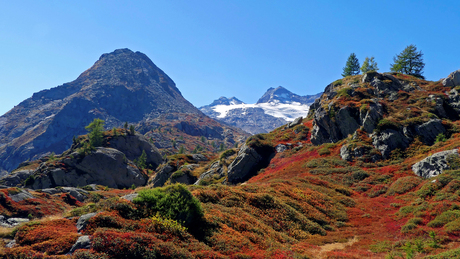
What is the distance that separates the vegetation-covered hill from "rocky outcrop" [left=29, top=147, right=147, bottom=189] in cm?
3195

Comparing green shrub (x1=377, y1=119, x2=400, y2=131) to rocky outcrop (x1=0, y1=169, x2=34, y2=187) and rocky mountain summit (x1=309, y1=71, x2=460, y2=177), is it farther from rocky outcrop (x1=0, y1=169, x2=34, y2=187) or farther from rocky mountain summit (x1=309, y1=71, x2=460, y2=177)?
rocky outcrop (x1=0, y1=169, x2=34, y2=187)

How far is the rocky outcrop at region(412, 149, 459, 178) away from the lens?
30.7 metres

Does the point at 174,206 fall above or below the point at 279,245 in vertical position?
above

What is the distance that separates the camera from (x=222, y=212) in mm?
18828

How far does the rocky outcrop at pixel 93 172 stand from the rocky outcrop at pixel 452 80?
104438mm

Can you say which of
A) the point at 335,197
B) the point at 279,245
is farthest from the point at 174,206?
the point at 335,197

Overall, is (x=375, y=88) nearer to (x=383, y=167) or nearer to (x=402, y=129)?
(x=402, y=129)

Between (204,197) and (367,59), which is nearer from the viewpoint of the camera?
(204,197)

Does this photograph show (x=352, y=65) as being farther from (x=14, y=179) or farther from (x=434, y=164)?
(x=14, y=179)

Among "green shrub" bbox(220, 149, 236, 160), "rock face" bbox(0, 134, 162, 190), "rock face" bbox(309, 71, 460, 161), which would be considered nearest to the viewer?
"rock face" bbox(309, 71, 460, 161)

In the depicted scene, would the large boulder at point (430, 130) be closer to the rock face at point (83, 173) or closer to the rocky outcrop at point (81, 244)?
the rocky outcrop at point (81, 244)

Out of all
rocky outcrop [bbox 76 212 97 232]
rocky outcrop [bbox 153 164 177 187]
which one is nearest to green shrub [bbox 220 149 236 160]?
rocky outcrop [bbox 153 164 177 187]

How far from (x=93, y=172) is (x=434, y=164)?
94804 mm

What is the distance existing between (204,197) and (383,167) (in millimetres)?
33185
